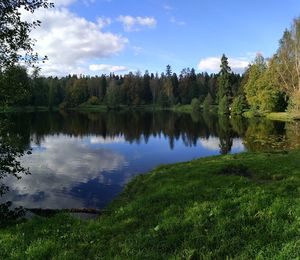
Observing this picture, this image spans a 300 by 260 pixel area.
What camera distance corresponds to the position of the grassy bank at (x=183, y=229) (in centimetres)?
841

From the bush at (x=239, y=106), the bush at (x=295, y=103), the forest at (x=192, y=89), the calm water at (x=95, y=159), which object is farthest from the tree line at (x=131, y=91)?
the calm water at (x=95, y=159)

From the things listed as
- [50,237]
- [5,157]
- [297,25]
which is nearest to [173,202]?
[50,237]

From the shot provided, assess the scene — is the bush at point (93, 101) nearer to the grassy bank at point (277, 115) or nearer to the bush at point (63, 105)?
the bush at point (63, 105)

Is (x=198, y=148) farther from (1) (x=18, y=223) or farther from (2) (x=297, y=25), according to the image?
(2) (x=297, y=25)

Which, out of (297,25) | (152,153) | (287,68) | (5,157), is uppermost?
(297,25)

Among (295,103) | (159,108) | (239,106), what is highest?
(295,103)

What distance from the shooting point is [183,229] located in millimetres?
9742

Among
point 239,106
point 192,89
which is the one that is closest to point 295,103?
point 239,106

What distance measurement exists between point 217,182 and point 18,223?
7.81 metres

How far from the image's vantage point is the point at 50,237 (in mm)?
10203

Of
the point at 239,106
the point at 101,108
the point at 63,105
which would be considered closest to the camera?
the point at 239,106

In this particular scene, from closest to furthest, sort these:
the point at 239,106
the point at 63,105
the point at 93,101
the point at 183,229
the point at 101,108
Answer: the point at 183,229 → the point at 239,106 → the point at 63,105 → the point at 101,108 → the point at 93,101

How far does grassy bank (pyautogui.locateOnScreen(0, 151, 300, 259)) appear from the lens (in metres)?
8.41

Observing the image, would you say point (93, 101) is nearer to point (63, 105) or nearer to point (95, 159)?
point (63, 105)
